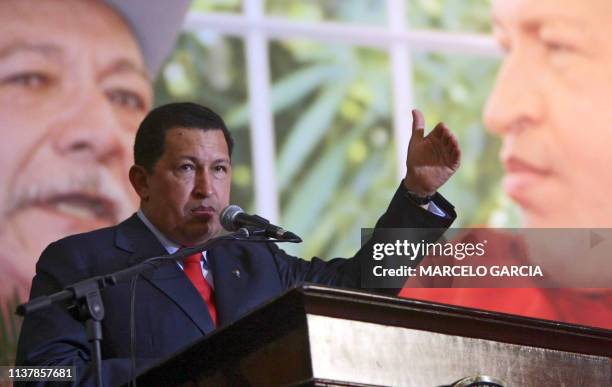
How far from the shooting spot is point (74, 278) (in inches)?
118

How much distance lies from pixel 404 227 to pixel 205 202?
548 millimetres

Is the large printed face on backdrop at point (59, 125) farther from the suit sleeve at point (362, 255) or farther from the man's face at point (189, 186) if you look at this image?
the suit sleeve at point (362, 255)

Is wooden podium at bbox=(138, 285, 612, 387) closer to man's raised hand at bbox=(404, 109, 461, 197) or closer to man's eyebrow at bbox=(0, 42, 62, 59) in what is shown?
man's raised hand at bbox=(404, 109, 461, 197)

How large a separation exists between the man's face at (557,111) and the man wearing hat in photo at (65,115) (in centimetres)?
144

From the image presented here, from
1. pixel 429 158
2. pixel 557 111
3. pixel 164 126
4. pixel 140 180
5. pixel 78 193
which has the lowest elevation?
pixel 429 158

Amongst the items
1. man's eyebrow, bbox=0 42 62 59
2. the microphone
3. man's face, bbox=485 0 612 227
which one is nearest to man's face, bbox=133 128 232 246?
the microphone

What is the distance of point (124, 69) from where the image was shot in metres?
4.36

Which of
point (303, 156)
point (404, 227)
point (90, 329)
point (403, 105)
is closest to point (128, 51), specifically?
point (303, 156)

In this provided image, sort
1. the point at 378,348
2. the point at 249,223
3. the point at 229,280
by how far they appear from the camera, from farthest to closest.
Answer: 1. the point at 229,280
2. the point at 249,223
3. the point at 378,348

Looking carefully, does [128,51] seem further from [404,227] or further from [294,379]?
[294,379]

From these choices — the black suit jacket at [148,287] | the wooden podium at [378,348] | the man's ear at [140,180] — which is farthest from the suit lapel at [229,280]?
the wooden podium at [378,348]

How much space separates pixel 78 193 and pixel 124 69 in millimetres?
533

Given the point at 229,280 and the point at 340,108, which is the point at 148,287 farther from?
the point at 340,108

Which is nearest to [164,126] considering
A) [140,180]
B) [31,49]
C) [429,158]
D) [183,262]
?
[140,180]
